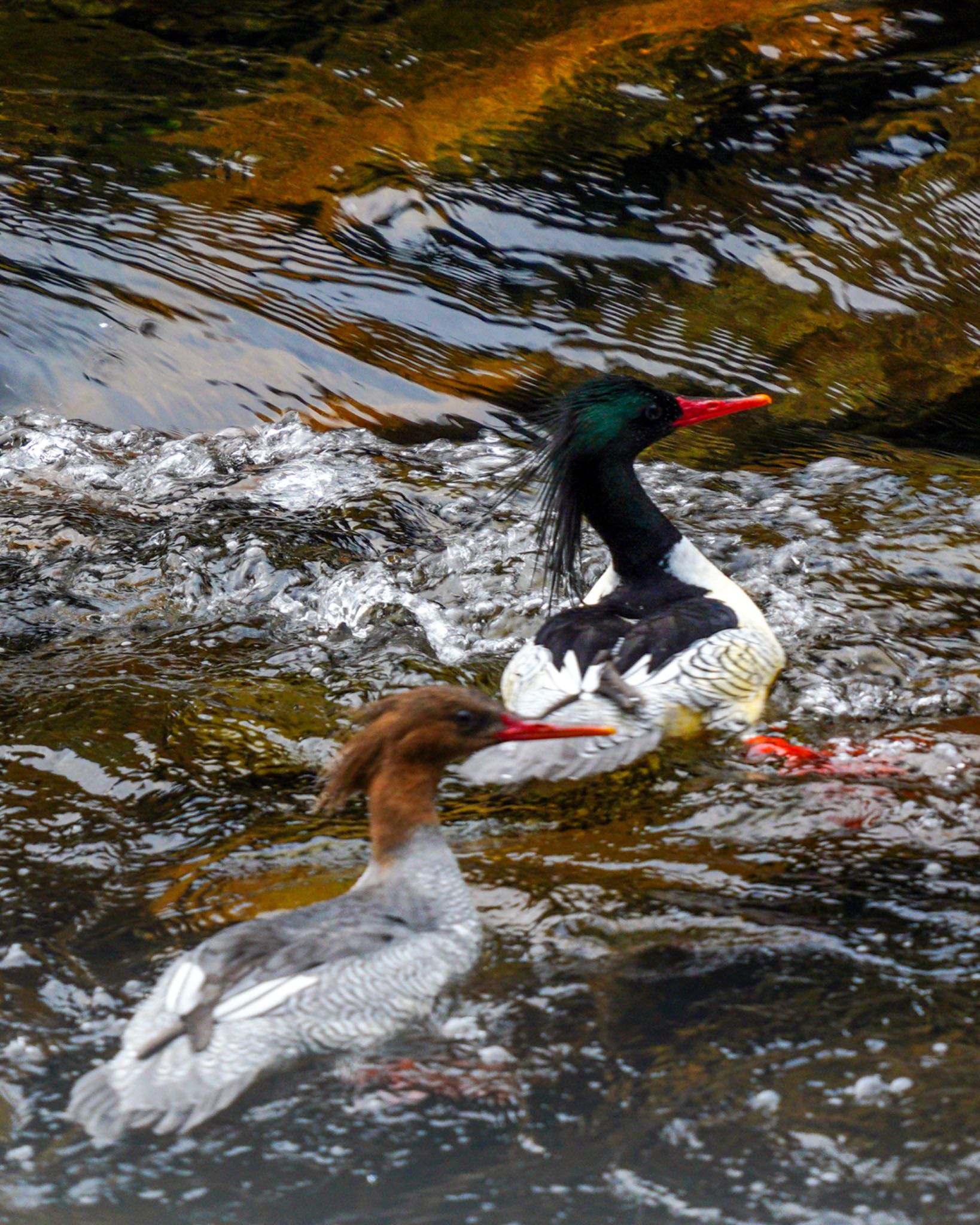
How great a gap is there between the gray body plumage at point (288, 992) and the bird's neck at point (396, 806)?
1.0 inches

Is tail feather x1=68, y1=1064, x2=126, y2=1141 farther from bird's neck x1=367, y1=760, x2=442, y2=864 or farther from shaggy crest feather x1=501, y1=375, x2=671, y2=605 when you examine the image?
shaggy crest feather x1=501, y1=375, x2=671, y2=605

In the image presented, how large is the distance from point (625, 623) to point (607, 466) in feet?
2.33

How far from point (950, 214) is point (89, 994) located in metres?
7.19

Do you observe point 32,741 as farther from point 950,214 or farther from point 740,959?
point 950,214

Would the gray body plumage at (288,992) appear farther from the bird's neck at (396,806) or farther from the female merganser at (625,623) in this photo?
the female merganser at (625,623)

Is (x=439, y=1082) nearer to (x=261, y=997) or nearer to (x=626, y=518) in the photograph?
(x=261, y=997)

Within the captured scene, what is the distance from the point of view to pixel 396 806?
3.73 metres

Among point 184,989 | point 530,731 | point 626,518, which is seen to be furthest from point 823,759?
point 184,989

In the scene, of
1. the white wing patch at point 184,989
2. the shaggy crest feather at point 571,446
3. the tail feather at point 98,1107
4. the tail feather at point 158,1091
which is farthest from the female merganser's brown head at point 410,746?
the shaggy crest feather at point 571,446

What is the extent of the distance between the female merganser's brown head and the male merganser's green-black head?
Answer: 168 centimetres

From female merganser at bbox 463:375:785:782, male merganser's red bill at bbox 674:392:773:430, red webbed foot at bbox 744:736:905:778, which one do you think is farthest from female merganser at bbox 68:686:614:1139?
male merganser's red bill at bbox 674:392:773:430

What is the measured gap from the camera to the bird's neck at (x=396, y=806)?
3725 mm

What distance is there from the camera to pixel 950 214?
27.6 ft

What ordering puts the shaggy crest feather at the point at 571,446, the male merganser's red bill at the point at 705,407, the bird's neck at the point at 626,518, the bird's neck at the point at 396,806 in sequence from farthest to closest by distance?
the male merganser's red bill at the point at 705,407
the bird's neck at the point at 626,518
the shaggy crest feather at the point at 571,446
the bird's neck at the point at 396,806
